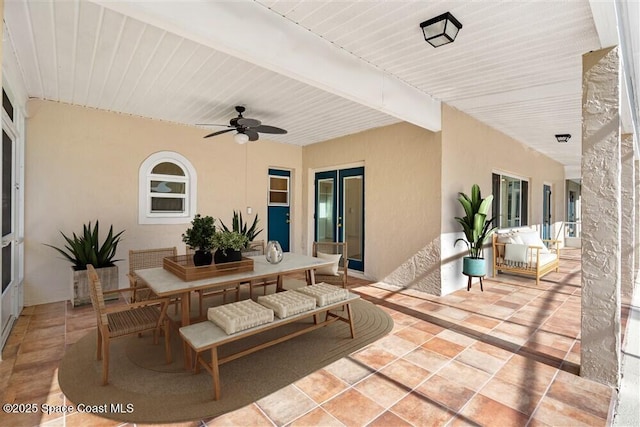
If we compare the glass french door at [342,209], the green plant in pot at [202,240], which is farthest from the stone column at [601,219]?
the glass french door at [342,209]

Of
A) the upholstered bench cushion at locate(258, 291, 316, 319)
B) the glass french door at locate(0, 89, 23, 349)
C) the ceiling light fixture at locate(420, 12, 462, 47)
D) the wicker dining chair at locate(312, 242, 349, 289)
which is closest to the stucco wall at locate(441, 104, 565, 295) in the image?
the wicker dining chair at locate(312, 242, 349, 289)

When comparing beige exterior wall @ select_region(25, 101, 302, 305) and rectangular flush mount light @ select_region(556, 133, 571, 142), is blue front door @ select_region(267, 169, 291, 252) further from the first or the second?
rectangular flush mount light @ select_region(556, 133, 571, 142)

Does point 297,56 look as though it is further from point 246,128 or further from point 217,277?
point 217,277

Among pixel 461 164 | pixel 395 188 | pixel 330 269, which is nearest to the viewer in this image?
pixel 330 269

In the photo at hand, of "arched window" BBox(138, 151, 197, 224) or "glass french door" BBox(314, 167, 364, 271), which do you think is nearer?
"arched window" BBox(138, 151, 197, 224)

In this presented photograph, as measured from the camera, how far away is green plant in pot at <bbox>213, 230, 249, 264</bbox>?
115 inches

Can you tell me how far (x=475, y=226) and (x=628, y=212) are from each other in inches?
72.3

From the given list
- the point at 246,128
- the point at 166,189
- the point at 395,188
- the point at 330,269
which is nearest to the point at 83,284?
the point at 166,189

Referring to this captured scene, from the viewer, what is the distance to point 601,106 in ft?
7.43

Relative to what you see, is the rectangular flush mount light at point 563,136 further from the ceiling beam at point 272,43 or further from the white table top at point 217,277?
the white table top at point 217,277

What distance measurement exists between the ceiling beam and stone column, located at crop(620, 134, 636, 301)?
3.39 meters

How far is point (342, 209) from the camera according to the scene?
6117 mm

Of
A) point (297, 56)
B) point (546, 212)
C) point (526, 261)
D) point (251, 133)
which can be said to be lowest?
point (526, 261)

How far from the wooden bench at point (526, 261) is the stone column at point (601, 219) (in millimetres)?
3002
